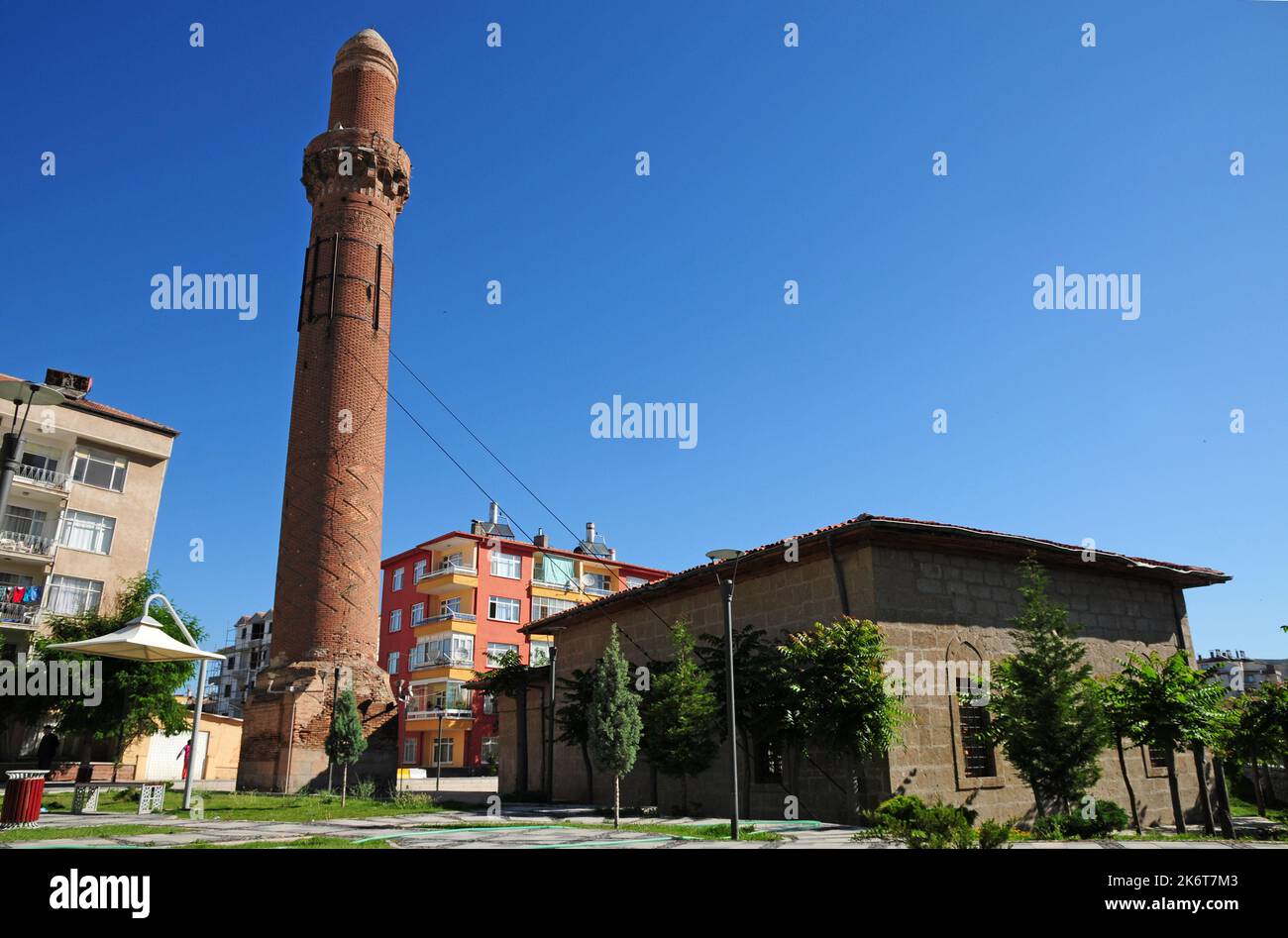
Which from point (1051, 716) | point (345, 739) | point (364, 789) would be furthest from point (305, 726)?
point (1051, 716)

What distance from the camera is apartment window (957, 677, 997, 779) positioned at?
16219mm

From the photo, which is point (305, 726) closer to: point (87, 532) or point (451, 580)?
point (87, 532)

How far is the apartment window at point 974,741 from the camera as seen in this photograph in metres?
→ 16.2

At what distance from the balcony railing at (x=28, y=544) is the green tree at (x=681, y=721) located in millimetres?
25649

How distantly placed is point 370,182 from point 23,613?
64.9 ft

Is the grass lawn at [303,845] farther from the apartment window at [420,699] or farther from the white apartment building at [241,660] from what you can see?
the white apartment building at [241,660]

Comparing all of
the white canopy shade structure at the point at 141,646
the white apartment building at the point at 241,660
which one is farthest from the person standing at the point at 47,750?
the white apartment building at the point at 241,660

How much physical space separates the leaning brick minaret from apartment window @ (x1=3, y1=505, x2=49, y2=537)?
1500 cm

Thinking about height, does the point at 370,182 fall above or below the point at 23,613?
above

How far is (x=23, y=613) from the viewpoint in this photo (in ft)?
97.5

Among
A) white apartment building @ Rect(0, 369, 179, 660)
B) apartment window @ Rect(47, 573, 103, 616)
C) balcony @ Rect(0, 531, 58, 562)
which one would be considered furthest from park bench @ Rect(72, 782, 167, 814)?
balcony @ Rect(0, 531, 58, 562)

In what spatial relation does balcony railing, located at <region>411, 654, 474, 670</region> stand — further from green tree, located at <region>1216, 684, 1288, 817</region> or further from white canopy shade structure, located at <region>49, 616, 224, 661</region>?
green tree, located at <region>1216, 684, 1288, 817</region>
